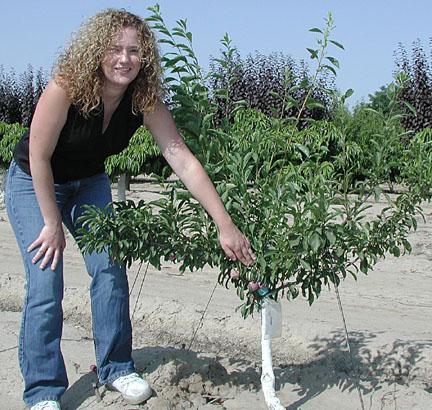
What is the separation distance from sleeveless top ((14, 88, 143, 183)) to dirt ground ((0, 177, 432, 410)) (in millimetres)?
1044

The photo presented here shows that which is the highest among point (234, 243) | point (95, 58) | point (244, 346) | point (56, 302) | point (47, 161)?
point (95, 58)

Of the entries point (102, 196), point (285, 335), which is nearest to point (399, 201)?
point (102, 196)

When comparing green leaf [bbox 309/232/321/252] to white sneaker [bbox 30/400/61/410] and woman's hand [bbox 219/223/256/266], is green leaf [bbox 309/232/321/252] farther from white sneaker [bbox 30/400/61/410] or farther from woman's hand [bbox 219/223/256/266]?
white sneaker [bbox 30/400/61/410]

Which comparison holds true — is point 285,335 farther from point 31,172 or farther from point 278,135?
point 31,172

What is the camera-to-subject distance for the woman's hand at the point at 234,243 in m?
2.97

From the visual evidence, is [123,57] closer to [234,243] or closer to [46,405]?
[234,243]

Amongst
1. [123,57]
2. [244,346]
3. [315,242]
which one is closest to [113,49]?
[123,57]

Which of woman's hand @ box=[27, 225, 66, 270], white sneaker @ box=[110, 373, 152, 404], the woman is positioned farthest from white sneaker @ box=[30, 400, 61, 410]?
woman's hand @ box=[27, 225, 66, 270]

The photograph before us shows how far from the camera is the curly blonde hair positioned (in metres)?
2.98

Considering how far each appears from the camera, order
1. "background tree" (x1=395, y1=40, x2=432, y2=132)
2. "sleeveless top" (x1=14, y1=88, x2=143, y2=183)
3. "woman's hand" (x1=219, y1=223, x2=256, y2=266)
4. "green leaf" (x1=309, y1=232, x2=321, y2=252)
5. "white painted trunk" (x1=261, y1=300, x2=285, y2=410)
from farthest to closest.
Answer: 1. "background tree" (x1=395, y1=40, x2=432, y2=132)
2. "white painted trunk" (x1=261, y1=300, x2=285, y2=410)
3. "sleeveless top" (x1=14, y1=88, x2=143, y2=183)
4. "woman's hand" (x1=219, y1=223, x2=256, y2=266)
5. "green leaf" (x1=309, y1=232, x2=321, y2=252)

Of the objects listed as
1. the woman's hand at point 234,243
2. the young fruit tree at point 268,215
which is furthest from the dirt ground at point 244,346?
the woman's hand at point 234,243

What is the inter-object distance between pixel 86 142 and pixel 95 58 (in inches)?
14.2

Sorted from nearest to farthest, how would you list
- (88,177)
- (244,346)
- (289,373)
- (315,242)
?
(315,242) → (88,177) → (289,373) → (244,346)

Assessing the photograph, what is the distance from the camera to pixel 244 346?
15.7ft
